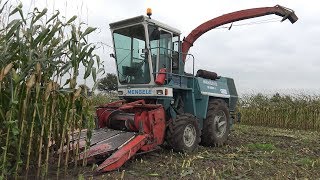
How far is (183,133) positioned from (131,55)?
1.82 metres

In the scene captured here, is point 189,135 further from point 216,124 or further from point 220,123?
point 220,123

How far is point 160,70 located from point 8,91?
3.15 m

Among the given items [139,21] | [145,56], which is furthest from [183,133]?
[139,21]

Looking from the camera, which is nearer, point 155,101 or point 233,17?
point 155,101

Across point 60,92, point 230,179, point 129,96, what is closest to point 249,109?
point 129,96

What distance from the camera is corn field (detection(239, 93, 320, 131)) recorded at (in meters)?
15.4

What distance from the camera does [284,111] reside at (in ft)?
53.5

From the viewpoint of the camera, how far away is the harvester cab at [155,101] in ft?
18.3

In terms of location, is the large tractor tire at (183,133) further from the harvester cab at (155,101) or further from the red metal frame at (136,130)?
the red metal frame at (136,130)

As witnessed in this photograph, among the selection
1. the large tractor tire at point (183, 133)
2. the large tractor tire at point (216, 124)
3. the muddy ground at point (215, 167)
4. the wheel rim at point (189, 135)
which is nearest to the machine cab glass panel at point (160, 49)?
the large tractor tire at point (183, 133)

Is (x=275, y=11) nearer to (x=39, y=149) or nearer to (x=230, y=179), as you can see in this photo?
(x=230, y=179)

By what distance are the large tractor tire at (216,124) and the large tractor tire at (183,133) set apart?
89 cm

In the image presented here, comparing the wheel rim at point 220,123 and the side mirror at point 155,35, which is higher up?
the side mirror at point 155,35

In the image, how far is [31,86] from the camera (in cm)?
364
